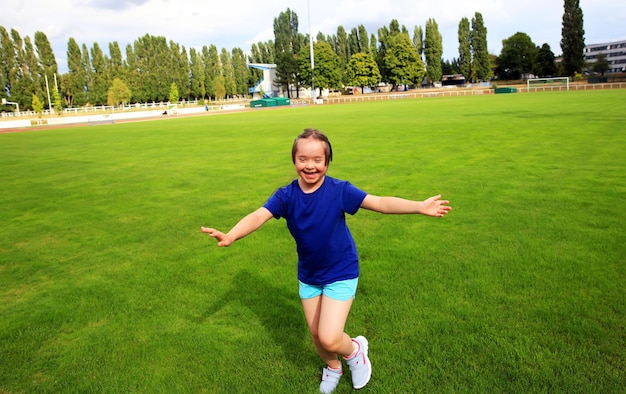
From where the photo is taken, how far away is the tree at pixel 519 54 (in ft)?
310

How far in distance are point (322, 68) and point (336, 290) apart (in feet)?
300

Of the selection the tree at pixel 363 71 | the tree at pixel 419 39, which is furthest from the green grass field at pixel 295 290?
the tree at pixel 419 39

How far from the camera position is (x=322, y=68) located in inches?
3578

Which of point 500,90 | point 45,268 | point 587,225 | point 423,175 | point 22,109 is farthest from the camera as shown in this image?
point 22,109

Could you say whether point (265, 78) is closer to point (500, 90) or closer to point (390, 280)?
point (500, 90)

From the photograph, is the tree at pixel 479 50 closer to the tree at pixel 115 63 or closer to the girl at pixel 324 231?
the tree at pixel 115 63

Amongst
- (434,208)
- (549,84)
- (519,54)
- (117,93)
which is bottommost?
(434,208)

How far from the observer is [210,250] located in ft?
20.9

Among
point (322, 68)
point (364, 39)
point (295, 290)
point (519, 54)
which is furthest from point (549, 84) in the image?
point (295, 290)

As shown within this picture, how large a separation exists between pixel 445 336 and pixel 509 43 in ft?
346

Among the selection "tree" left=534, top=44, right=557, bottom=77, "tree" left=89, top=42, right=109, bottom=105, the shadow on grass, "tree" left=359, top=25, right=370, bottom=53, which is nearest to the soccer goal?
"tree" left=534, top=44, right=557, bottom=77

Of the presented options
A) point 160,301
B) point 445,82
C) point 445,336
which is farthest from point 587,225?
point 445,82

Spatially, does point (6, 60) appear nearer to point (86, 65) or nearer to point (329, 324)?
point (86, 65)

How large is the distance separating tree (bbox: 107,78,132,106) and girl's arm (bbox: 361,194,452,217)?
257 ft
